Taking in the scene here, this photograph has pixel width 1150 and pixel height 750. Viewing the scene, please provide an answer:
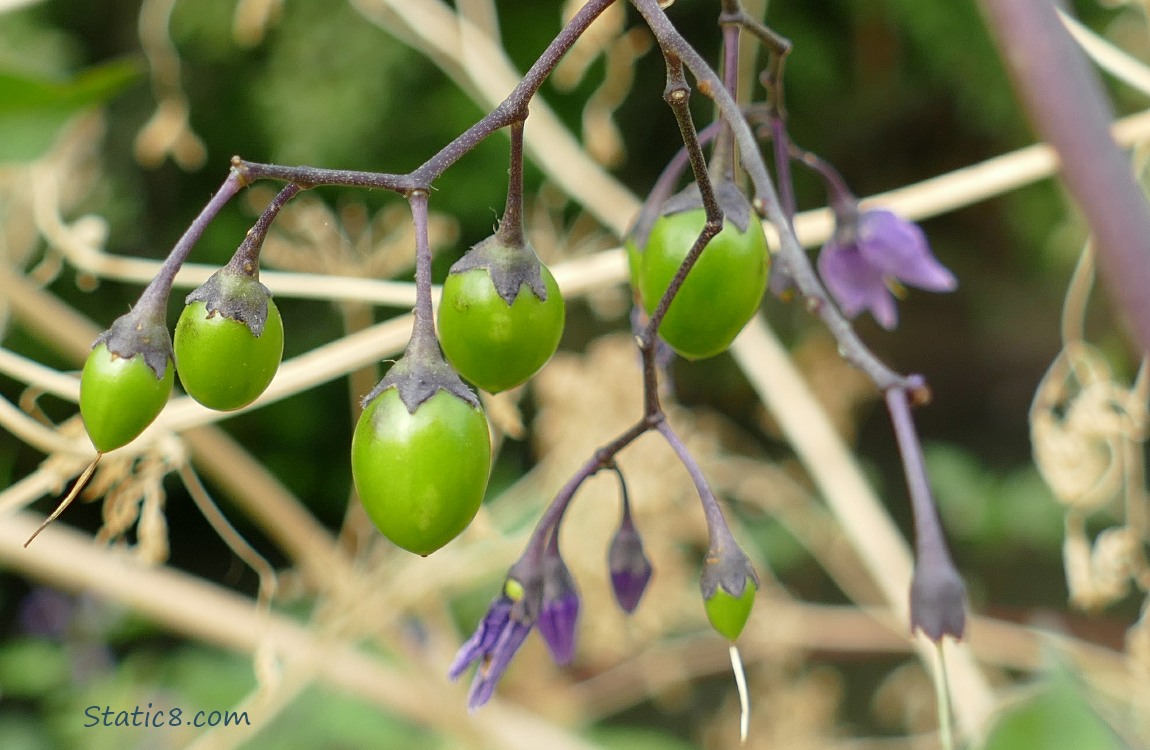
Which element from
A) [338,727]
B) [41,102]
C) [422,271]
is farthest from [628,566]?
[338,727]

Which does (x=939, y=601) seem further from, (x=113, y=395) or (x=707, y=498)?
(x=113, y=395)

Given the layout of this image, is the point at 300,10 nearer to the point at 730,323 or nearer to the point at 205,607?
the point at 205,607

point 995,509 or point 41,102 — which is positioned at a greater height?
point 41,102

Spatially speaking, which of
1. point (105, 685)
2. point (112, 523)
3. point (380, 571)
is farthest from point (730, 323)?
point (105, 685)

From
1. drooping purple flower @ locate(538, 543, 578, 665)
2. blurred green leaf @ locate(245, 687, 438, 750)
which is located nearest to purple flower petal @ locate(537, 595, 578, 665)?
drooping purple flower @ locate(538, 543, 578, 665)

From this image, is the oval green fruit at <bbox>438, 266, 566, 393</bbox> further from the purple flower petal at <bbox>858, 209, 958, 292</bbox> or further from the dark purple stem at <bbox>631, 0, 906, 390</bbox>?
the purple flower petal at <bbox>858, 209, 958, 292</bbox>

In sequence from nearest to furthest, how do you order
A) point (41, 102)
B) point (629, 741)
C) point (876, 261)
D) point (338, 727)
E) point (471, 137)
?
point (471, 137) < point (876, 261) < point (41, 102) < point (338, 727) < point (629, 741)

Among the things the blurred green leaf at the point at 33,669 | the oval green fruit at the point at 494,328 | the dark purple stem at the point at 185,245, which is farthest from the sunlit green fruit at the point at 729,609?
the blurred green leaf at the point at 33,669

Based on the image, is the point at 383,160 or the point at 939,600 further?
the point at 383,160
